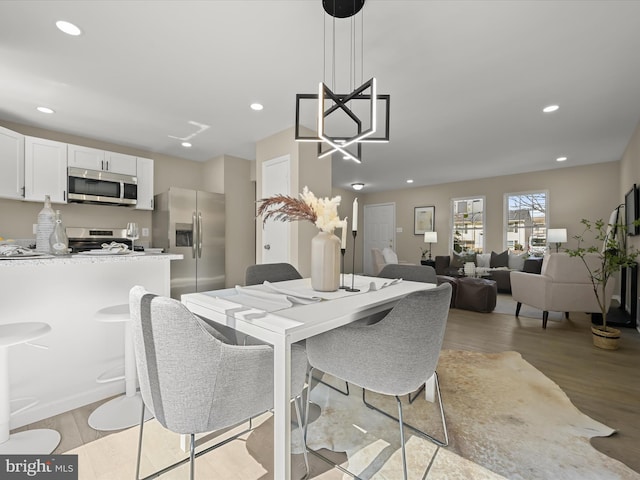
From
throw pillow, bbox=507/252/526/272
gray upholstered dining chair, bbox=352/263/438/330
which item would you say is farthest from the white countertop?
throw pillow, bbox=507/252/526/272

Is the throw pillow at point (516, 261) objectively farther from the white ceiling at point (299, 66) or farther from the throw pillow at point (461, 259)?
the white ceiling at point (299, 66)

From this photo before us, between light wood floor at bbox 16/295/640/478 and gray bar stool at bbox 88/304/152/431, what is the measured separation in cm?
6

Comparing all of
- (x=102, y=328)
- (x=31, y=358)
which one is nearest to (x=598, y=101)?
(x=102, y=328)

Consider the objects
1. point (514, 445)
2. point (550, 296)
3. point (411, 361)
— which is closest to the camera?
point (411, 361)

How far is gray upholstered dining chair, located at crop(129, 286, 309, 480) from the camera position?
90 centimetres

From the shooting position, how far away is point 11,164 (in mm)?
3209

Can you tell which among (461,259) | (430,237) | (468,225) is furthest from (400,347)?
(468,225)

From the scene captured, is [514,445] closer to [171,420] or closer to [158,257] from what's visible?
[171,420]

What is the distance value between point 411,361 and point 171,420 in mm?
893

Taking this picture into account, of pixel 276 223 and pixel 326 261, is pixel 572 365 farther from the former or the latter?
pixel 276 223

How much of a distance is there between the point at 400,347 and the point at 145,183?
4451mm

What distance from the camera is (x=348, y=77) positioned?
8.14ft

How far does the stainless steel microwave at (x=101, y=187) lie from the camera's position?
3.66 meters

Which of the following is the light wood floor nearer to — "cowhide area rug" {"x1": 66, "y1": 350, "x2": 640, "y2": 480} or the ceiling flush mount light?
"cowhide area rug" {"x1": 66, "y1": 350, "x2": 640, "y2": 480}
